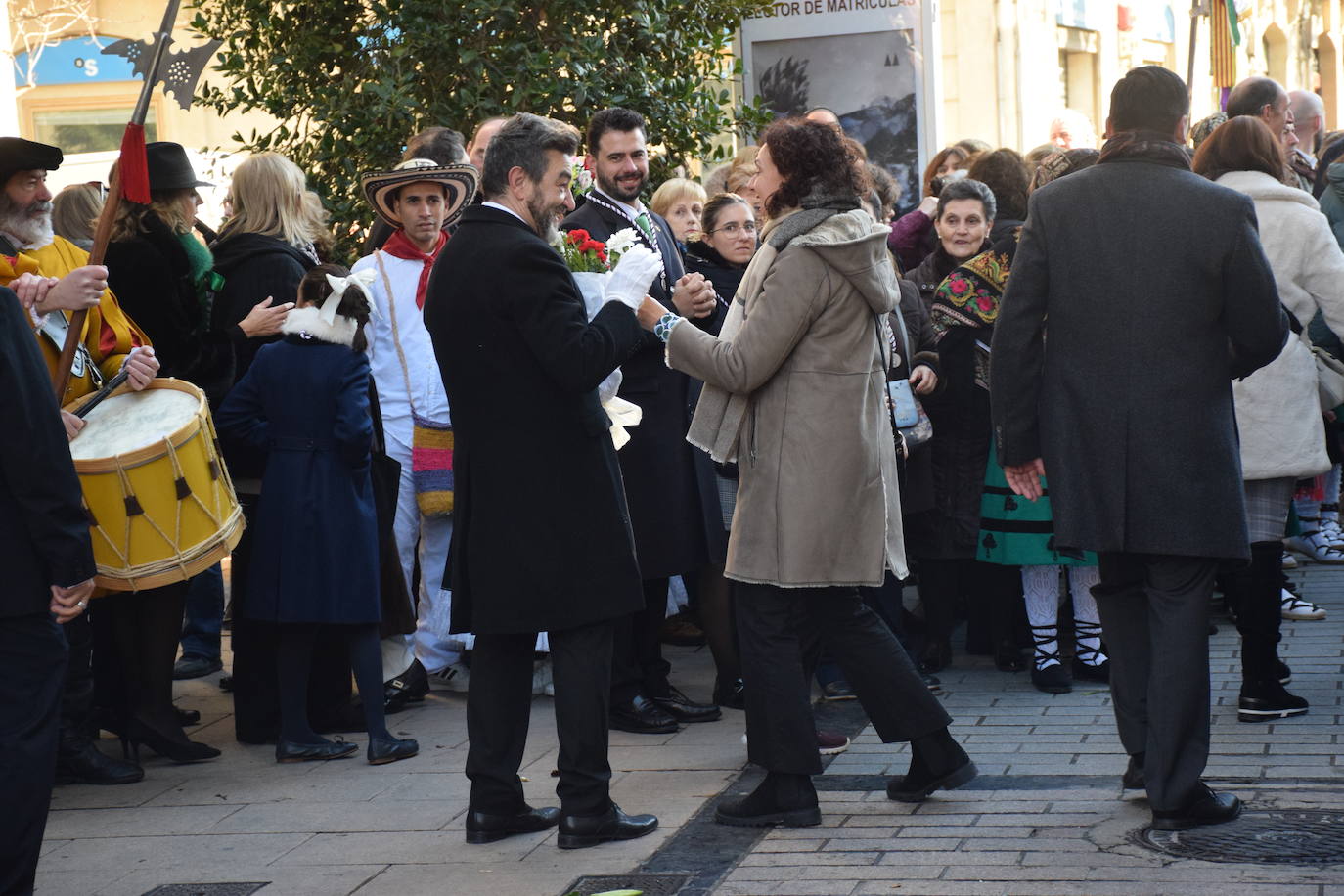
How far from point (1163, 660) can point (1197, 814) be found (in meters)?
0.42

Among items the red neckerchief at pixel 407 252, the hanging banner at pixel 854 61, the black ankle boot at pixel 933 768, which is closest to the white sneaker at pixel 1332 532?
the hanging banner at pixel 854 61

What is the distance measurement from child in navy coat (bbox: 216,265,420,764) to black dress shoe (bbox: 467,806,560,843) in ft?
3.87

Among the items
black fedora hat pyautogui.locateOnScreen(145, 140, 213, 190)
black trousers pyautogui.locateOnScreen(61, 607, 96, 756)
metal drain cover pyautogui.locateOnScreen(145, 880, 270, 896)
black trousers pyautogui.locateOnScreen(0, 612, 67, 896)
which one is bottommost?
metal drain cover pyautogui.locateOnScreen(145, 880, 270, 896)

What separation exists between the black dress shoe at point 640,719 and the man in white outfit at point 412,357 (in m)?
0.96

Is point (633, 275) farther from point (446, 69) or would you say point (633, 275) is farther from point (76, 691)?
point (446, 69)

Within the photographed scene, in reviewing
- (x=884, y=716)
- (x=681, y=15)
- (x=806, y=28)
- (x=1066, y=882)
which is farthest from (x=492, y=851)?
(x=806, y=28)

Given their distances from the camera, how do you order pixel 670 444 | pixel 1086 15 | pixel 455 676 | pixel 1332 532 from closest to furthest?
pixel 670 444 < pixel 455 676 < pixel 1332 532 < pixel 1086 15

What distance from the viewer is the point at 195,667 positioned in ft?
27.0

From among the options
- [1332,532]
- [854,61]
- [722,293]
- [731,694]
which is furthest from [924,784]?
[854,61]

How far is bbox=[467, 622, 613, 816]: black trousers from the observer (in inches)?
205

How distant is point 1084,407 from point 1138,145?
0.75 meters

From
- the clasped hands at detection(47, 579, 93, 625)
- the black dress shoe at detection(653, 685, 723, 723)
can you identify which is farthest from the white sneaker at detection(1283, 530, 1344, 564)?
the clasped hands at detection(47, 579, 93, 625)

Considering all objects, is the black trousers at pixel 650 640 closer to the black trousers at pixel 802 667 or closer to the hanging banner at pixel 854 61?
the black trousers at pixel 802 667

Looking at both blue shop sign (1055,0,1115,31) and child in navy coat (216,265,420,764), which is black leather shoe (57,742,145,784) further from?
blue shop sign (1055,0,1115,31)
